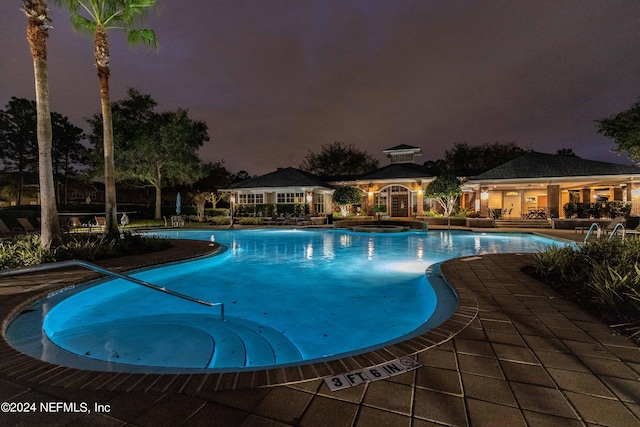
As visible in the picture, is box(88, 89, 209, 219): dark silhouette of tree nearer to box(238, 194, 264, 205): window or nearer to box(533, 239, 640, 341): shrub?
box(238, 194, 264, 205): window

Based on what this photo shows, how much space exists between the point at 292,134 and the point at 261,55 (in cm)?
1966

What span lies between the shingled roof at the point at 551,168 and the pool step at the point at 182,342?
70.7 feet

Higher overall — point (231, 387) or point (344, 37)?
point (344, 37)

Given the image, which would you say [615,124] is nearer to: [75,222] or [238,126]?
[75,222]

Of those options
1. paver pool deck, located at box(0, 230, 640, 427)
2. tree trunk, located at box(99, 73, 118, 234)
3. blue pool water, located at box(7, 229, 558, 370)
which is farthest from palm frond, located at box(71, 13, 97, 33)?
paver pool deck, located at box(0, 230, 640, 427)

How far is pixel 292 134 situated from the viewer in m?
40.7

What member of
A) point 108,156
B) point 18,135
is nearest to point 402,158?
point 108,156

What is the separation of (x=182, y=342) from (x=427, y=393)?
3.31 meters

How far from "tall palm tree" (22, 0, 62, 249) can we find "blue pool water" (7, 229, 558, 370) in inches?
132

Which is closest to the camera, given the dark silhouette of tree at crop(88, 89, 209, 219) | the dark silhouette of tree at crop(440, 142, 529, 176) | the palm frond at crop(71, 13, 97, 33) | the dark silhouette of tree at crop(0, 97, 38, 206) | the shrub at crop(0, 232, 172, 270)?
the shrub at crop(0, 232, 172, 270)

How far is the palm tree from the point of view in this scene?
9.64 meters

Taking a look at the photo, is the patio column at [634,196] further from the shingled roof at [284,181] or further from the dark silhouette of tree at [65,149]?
the dark silhouette of tree at [65,149]

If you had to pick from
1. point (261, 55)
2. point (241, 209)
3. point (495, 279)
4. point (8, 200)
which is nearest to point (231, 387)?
point (495, 279)

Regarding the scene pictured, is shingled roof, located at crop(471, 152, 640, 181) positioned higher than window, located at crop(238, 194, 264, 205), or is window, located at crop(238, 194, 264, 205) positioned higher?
shingled roof, located at crop(471, 152, 640, 181)
